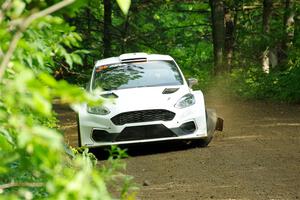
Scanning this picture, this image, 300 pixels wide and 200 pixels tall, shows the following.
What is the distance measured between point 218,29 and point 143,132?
1672 cm

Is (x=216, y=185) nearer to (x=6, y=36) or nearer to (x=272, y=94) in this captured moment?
(x=6, y=36)

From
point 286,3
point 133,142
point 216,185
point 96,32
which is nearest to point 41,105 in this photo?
point 216,185

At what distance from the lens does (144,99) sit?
1245 centimetres

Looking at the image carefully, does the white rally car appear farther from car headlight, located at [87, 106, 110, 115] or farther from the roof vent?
the roof vent

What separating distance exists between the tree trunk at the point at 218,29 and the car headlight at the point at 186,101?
15.3 meters

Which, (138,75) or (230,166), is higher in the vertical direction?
(138,75)

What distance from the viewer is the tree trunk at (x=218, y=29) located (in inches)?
1107

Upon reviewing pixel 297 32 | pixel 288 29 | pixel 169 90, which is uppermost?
pixel 169 90

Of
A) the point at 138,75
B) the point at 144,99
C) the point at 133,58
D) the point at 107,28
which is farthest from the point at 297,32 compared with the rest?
the point at 144,99

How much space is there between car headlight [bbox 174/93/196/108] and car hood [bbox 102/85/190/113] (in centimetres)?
6

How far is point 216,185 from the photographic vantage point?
9172mm

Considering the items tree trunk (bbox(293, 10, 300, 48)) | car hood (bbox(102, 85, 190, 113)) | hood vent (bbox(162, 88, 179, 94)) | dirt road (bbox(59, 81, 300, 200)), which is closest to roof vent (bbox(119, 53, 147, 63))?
car hood (bbox(102, 85, 190, 113))

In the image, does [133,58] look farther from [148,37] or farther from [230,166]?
[148,37]

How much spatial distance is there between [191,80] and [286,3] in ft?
49.6
